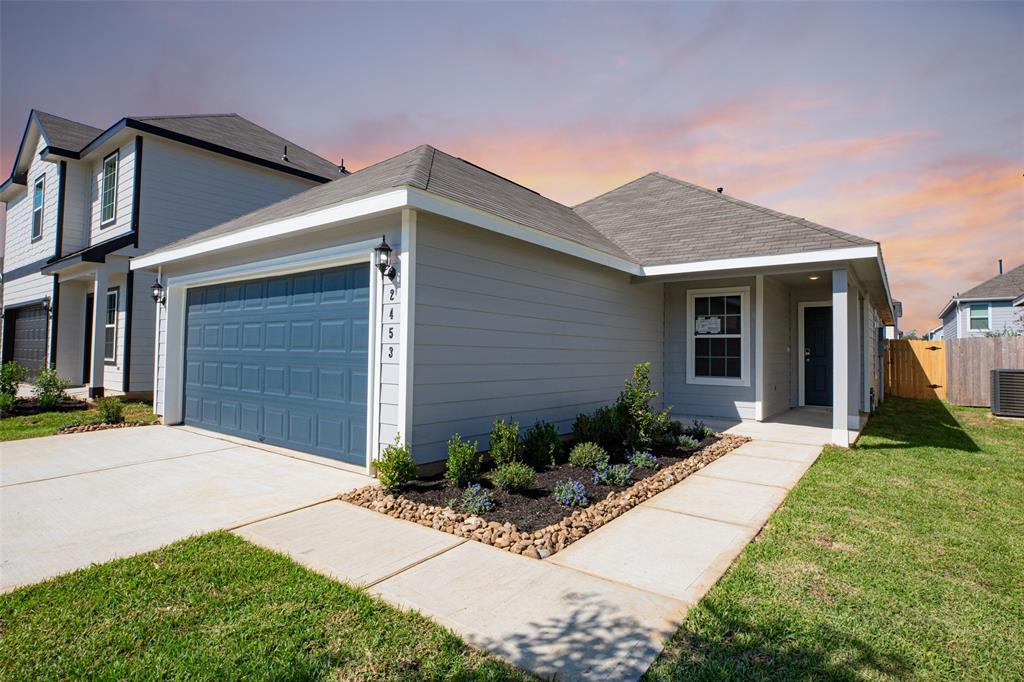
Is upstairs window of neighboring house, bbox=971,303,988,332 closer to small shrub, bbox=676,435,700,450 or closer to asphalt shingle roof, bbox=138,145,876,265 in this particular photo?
asphalt shingle roof, bbox=138,145,876,265

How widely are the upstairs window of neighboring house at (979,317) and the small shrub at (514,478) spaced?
25166 mm

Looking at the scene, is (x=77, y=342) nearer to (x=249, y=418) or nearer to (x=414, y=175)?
(x=249, y=418)

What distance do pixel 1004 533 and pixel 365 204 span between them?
638cm

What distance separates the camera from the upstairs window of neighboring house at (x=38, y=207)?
1491 cm

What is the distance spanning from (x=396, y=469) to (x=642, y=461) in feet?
9.78

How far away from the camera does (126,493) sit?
15.9 ft

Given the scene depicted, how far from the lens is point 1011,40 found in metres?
8.15

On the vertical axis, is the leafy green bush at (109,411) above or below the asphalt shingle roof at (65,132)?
below

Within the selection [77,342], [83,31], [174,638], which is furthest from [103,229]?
[174,638]

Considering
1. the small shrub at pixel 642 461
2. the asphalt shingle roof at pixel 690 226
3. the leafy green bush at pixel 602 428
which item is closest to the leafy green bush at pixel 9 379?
the leafy green bush at pixel 602 428

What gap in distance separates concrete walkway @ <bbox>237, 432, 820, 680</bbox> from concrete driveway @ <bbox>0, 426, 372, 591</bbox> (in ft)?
2.13

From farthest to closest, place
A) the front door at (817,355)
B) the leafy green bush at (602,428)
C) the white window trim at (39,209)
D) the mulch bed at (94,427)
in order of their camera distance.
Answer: the white window trim at (39,209) → the front door at (817,355) → the mulch bed at (94,427) → the leafy green bush at (602,428)

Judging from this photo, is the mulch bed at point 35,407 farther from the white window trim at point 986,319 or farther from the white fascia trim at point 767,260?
the white window trim at point 986,319

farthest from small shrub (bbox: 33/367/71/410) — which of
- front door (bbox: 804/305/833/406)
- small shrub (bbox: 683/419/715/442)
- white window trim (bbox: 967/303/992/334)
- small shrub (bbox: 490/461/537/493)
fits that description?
white window trim (bbox: 967/303/992/334)
